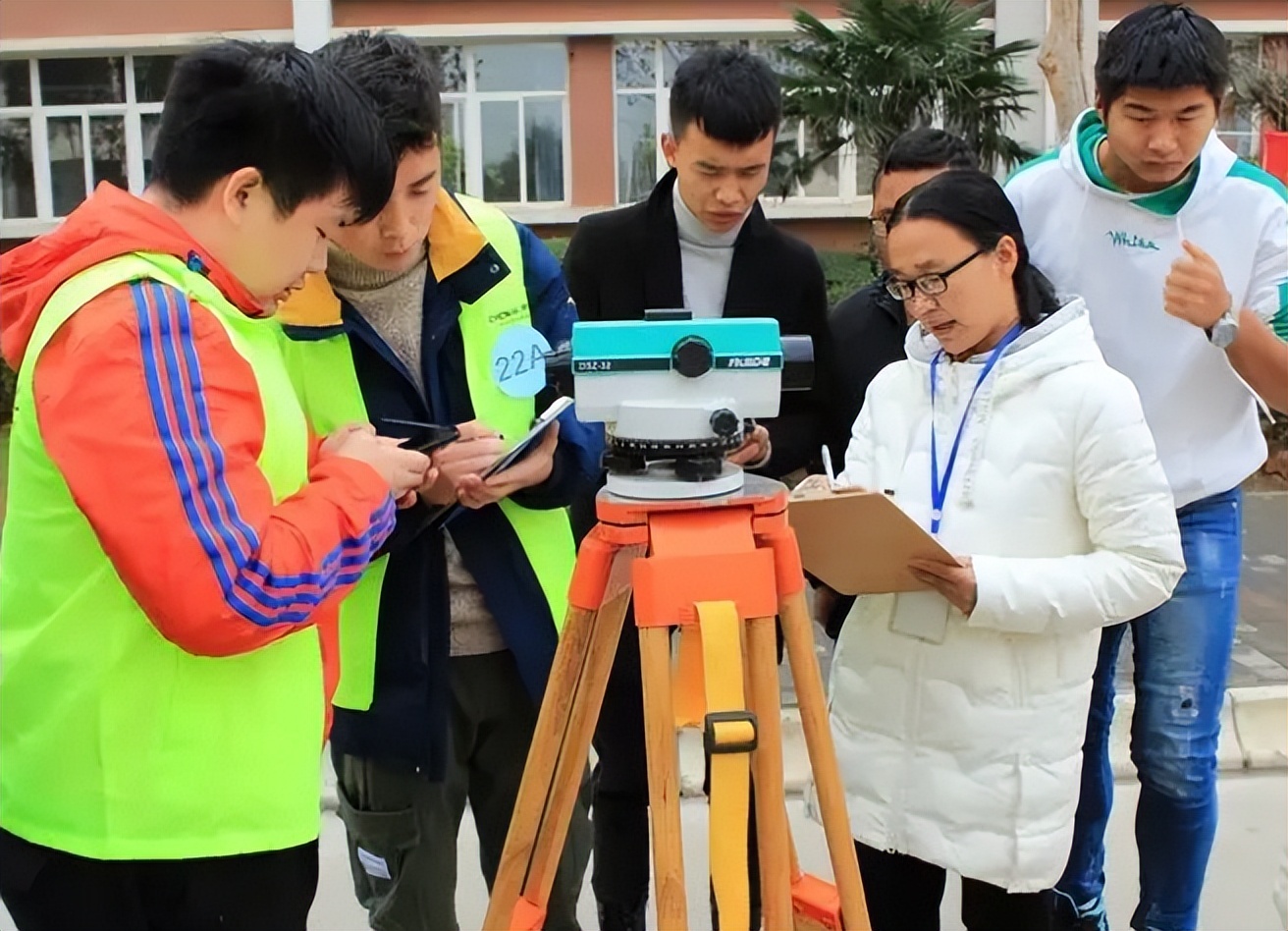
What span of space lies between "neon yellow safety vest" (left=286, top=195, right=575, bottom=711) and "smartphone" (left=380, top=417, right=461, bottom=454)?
2.2 inches

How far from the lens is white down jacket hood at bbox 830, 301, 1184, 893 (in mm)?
1793

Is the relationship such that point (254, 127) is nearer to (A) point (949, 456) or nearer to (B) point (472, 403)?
(B) point (472, 403)

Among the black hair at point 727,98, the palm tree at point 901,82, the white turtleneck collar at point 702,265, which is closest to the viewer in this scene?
the black hair at point 727,98

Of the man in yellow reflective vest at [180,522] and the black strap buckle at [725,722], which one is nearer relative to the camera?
the man in yellow reflective vest at [180,522]

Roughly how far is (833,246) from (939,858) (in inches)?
452

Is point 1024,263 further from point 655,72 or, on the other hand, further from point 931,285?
point 655,72

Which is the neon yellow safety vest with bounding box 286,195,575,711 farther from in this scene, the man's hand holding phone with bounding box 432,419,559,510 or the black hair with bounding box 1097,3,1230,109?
the black hair with bounding box 1097,3,1230,109

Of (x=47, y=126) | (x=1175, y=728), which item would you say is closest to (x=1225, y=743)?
(x=1175, y=728)

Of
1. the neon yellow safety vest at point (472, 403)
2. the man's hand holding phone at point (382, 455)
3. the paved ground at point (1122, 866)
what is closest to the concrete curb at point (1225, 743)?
the paved ground at point (1122, 866)

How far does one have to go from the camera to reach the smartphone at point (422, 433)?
1.73m

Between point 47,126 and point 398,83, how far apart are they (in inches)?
524

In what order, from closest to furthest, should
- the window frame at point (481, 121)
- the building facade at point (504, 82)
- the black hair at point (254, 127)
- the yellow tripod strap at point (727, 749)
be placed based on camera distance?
the black hair at point (254, 127)
the yellow tripod strap at point (727, 749)
the building facade at point (504, 82)
the window frame at point (481, 121)

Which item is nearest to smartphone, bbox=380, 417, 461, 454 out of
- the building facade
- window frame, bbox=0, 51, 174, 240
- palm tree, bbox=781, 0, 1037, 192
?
palm tree, bbox=781, 0, 1037, 192

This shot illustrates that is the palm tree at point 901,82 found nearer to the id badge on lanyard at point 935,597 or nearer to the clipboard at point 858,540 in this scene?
the id badge on lanyard at point 935,597
